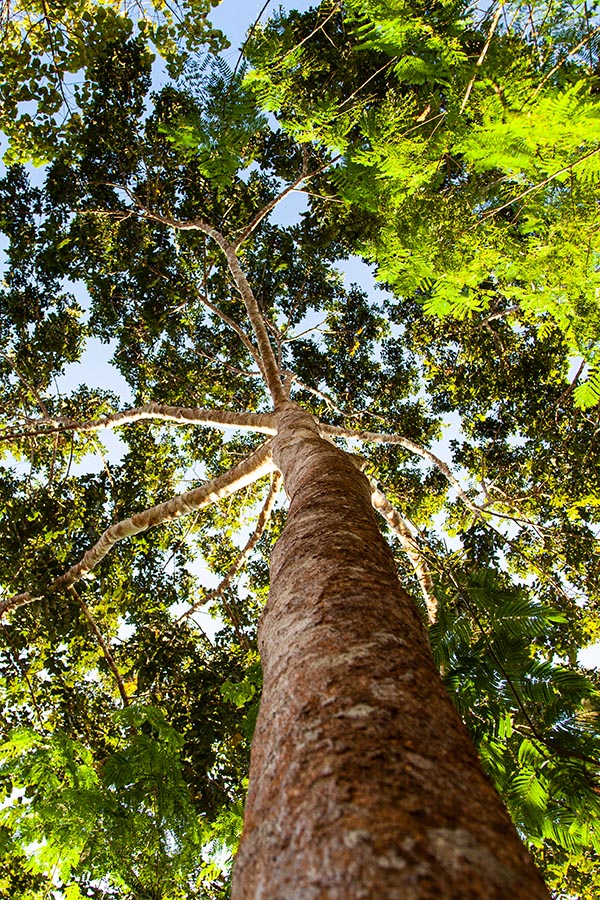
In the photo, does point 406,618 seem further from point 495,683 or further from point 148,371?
point 148,371

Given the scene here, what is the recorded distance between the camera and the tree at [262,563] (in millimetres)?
857

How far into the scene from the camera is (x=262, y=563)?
959cm

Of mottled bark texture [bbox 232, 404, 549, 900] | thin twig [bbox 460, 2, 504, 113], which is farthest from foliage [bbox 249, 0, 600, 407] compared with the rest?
mottled bark texture [bbox 232, 404, 549, 900]

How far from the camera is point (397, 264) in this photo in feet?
13.7

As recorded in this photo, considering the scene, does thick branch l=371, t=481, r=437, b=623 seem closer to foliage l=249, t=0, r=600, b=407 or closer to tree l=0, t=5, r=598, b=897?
tree l=0, t=5, r=598, b=897

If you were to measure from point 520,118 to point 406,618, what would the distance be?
300 centimetres

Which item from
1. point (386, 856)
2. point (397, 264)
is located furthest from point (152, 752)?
point (397, 264)

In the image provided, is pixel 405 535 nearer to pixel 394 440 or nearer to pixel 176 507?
pixel 394 440

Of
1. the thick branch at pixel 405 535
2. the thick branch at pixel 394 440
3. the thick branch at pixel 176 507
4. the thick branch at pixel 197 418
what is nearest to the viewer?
the thick branch at pixel 176 507

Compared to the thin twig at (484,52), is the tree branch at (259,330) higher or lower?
higher

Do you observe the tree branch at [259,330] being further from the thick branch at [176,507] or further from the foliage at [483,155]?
the foliage at [483,155]

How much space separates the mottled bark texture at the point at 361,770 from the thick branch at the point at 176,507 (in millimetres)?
3480

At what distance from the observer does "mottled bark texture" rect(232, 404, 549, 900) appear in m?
0.62

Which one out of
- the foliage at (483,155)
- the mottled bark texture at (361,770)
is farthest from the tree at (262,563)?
the foliage at (483,155)
